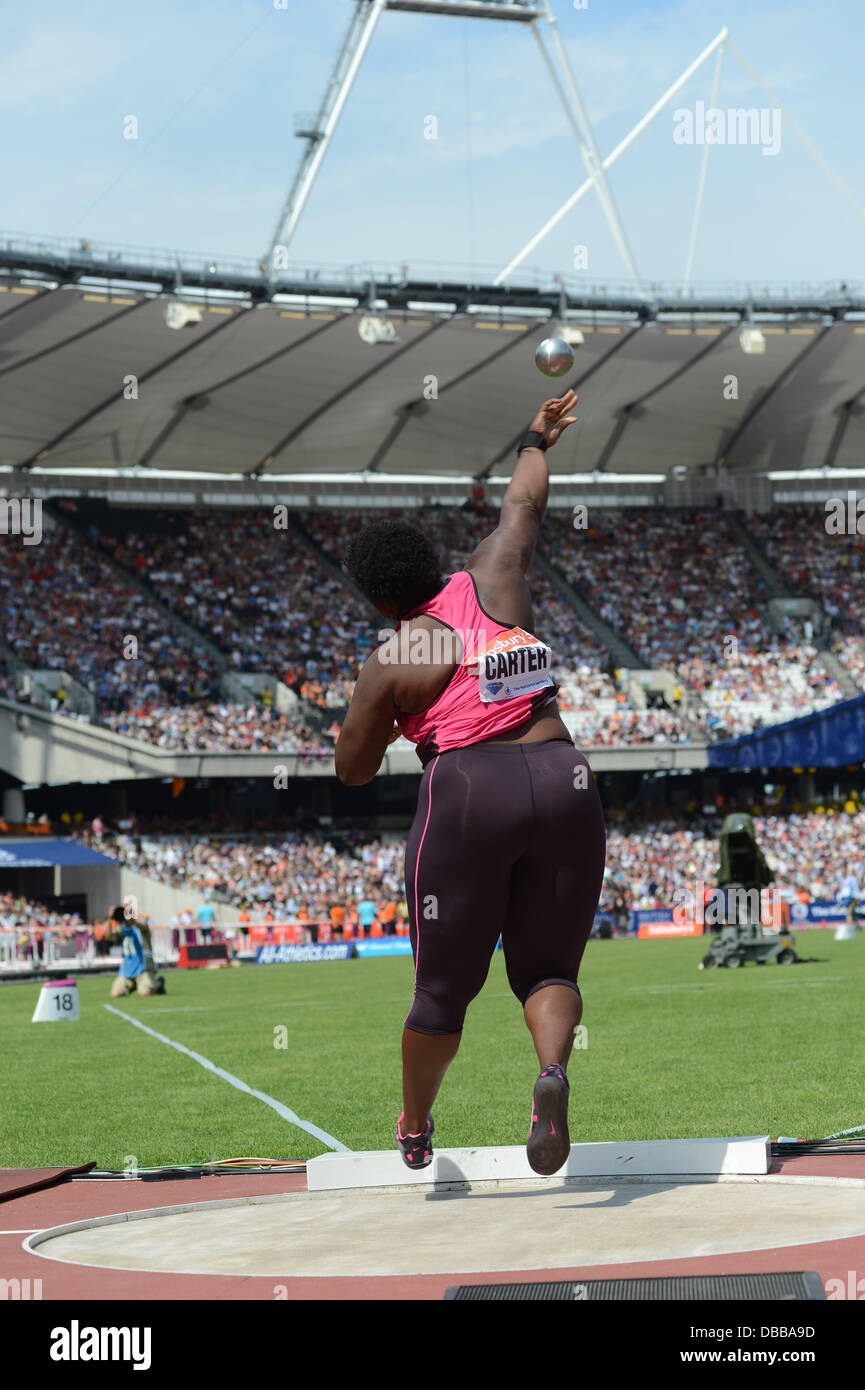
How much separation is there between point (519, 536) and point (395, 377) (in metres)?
39.6

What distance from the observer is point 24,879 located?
138 ft

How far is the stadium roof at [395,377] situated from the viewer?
126ft

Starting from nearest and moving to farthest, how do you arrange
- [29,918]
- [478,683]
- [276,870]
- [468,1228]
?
[468,1228]
[478,683]
[29,918]
[276,870]

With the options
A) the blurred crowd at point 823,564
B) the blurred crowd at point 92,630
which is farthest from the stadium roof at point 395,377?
the blurred crowd at point 92,630

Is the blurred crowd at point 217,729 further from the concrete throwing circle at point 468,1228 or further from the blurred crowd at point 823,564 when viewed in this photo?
the concrete throwing circle at point 468,1228

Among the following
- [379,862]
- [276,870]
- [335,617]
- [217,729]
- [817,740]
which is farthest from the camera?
[335,617]

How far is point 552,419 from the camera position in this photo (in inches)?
236

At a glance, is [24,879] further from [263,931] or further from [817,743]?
[817,743]

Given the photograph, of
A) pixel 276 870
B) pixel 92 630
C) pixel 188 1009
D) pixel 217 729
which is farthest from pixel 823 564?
pixel 188 1009

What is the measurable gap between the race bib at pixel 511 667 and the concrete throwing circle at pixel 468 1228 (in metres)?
1.64

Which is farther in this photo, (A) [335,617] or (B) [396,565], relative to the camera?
(A) [335,617]

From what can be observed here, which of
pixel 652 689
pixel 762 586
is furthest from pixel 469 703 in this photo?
pixel 762 586

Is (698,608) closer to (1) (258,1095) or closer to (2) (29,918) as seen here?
(2) (29,918)

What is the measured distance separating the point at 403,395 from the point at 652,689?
11.4m
